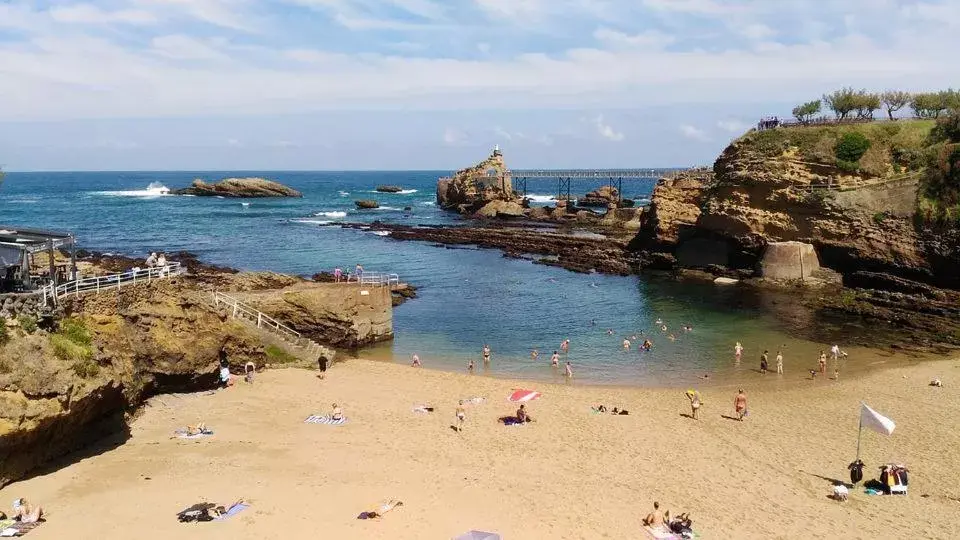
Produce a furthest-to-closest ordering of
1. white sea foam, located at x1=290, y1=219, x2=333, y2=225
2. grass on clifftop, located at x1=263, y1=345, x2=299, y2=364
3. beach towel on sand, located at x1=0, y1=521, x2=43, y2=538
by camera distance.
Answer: white sea foam, located at x1=290, y1=219, x2=333, y2=225, grass on clifftop, located at x1=263, y1=345, x2=299, y2=364, beach towel on sand, located at x1=0, y1=521, x2=43, y2=538

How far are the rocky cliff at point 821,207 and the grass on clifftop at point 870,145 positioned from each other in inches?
2.4

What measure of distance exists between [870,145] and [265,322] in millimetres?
38545

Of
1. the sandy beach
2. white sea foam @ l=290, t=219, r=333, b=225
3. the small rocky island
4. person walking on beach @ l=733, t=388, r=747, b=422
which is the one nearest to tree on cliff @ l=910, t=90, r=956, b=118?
the sandy beach

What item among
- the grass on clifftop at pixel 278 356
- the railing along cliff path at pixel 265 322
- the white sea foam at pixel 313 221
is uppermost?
the white sea foam at pixel 313 221

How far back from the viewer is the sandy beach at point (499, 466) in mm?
13129

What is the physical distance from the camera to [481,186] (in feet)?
291

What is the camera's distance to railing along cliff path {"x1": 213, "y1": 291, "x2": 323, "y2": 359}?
2283cm

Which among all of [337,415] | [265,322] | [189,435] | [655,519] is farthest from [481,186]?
[655,519]

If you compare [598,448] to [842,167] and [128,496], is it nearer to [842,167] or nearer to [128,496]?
[128,496]

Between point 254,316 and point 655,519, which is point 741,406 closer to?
point 655,519

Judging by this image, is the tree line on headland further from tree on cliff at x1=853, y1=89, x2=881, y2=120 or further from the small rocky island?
the small rocky island

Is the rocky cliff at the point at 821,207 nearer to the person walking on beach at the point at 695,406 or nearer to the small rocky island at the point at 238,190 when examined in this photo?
the person walking on beach at the point at 695,406

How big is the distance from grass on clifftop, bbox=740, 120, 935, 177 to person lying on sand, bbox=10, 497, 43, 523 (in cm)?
4380

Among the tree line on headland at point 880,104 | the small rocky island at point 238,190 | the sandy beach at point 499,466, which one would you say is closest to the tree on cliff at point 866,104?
the tree line on headland at point 880,104
